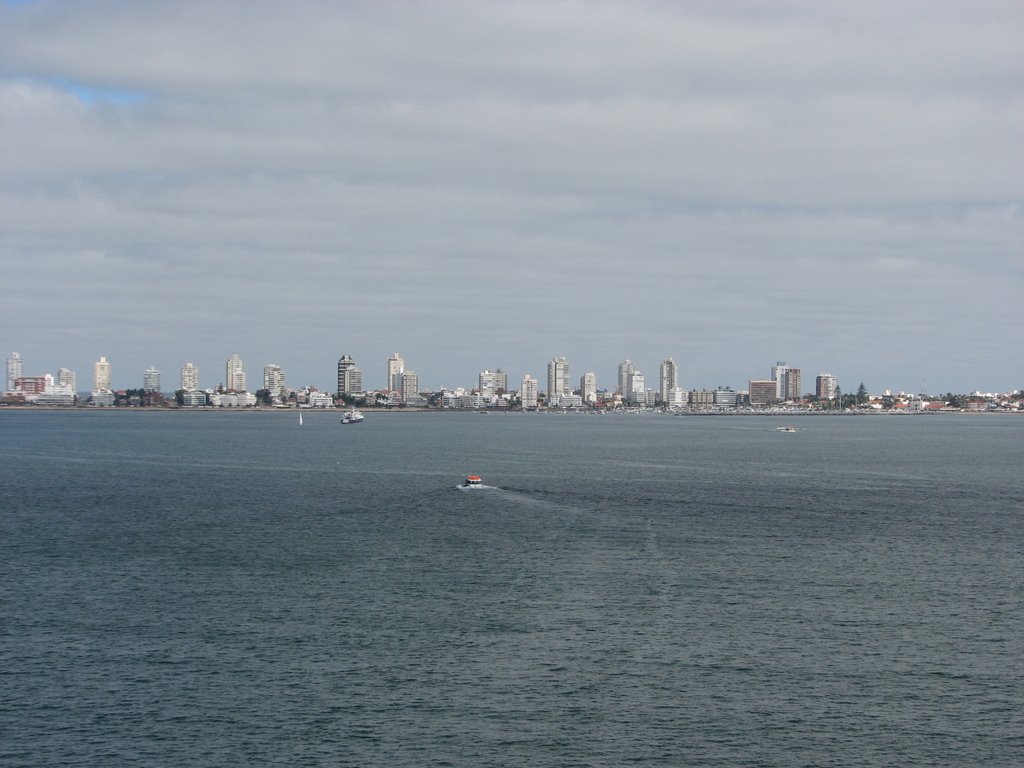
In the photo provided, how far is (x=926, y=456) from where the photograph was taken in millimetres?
138500

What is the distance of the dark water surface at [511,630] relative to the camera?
3162 cm

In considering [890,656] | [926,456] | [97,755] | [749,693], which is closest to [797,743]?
[749,693]

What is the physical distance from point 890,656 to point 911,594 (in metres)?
10.3

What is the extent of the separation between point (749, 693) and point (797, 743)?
3.96m

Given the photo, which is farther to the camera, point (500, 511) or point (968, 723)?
point (500, 511)

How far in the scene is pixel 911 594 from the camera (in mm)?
48094

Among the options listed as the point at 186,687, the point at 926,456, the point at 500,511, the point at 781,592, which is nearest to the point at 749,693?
the point at 781,592

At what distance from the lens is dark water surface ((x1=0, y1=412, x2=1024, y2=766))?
104 ft

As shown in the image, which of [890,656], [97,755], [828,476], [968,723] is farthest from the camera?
[828,476]

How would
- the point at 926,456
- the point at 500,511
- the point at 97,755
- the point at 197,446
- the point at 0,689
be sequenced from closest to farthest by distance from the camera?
1. the point at 97,755
2. the point at 0,689
3. the point at 500,511
4. the point at 926,456
5. the point at 197,446

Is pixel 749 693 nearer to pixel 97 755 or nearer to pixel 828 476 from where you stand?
pixel 97 755

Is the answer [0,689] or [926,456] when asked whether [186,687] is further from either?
[926,456]

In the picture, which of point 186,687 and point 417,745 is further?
point 186,687

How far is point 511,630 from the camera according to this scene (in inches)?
1642
